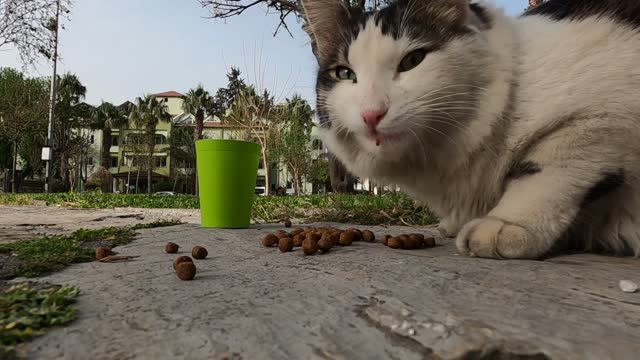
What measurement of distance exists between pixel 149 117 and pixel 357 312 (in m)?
41.1

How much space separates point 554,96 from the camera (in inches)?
65.4

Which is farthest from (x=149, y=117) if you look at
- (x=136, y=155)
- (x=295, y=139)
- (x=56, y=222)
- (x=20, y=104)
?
(x=56, y=222)

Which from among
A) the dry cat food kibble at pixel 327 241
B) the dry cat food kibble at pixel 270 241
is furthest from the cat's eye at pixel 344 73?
the dry cat food kibble at pixel 270 241

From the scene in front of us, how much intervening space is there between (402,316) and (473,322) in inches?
5.1

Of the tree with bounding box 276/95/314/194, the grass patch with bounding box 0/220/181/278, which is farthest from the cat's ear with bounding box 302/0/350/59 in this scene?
the tree with bounding box 276/95/314/194

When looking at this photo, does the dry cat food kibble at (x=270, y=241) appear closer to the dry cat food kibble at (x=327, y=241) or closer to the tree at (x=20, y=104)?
the dry cat food kibble at (x=327, y=241)

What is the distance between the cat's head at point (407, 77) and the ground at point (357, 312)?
1.55 feet

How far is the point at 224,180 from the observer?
10.4 ft

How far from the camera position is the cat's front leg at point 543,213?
5.02 feet

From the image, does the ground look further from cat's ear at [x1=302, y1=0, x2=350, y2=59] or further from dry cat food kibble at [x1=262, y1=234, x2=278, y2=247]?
cat's ear at [x1=302, y1=0, x2=350, y2=59]

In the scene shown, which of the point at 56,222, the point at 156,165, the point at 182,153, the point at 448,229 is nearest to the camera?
the point at 448,229

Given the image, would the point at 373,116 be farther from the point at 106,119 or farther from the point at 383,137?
the point at 106,119

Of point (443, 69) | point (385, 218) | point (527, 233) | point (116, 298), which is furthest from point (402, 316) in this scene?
point (385, 218)

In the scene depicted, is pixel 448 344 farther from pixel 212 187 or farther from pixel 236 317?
pixel 212 187
